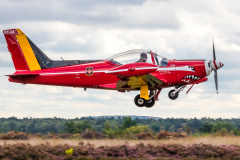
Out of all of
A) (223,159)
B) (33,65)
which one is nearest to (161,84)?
(223,159)

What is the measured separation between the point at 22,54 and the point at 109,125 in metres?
8.76

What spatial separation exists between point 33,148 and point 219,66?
38.3 feet

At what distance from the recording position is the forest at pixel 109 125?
85.2 feet

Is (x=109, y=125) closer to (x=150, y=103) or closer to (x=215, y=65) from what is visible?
(x=150, y=103)

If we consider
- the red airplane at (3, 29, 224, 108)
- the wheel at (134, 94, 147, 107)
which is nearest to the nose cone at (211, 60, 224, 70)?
the red airplane at (3, 29, 224, 108)

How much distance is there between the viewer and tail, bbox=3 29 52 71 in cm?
2256

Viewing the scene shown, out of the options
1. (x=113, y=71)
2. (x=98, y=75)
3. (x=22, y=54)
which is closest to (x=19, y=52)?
(x=22, y=54)

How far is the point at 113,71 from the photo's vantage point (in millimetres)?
18297

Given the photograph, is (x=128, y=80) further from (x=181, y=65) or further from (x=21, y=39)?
(x=21, y=39)

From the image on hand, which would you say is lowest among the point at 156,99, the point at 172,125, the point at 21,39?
the point at 172,125

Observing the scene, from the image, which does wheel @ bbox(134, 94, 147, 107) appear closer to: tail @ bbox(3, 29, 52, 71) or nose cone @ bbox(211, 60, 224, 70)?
nose cone @ bbox(211, 60, 224, 70)

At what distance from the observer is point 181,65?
→ 20.4 metres

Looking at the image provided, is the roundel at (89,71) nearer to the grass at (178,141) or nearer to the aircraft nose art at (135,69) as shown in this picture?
the aircraft nose art at (135,69)

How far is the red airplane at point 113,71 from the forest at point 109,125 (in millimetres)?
3093
